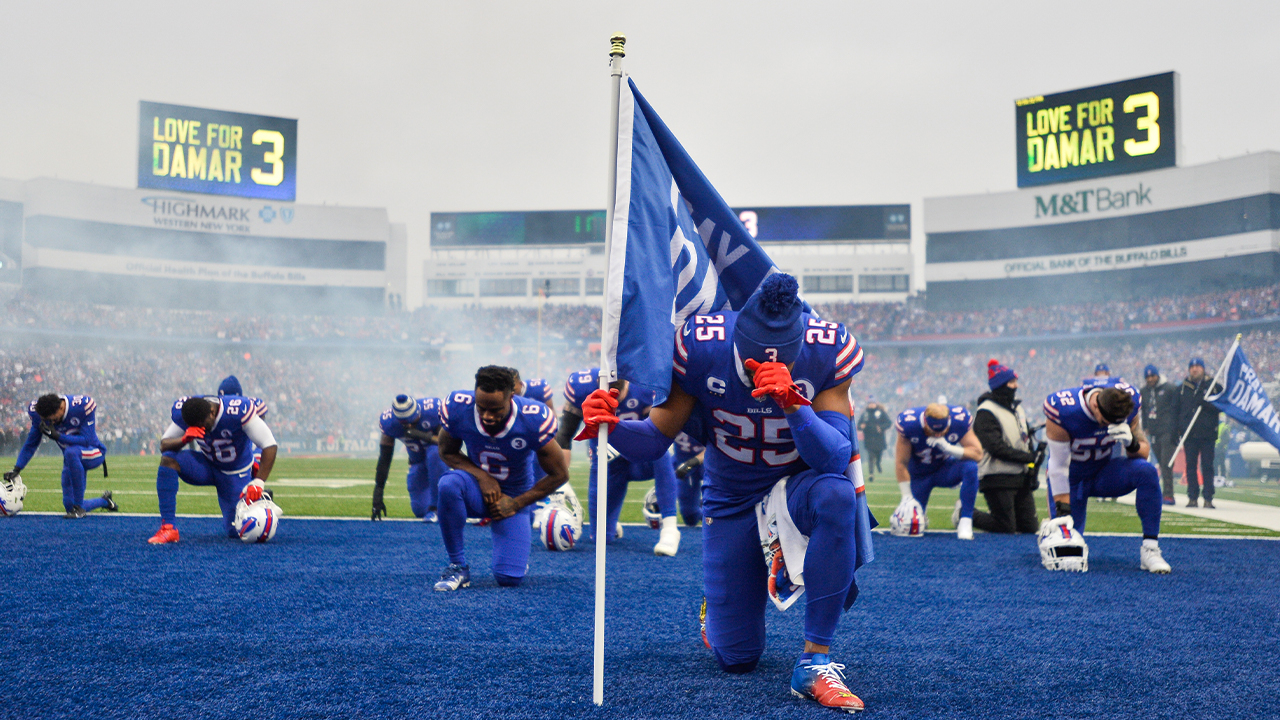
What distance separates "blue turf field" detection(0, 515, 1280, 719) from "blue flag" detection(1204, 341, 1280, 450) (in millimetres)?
3812

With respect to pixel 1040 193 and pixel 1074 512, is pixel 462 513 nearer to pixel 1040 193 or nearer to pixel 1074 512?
pixel 1074 512

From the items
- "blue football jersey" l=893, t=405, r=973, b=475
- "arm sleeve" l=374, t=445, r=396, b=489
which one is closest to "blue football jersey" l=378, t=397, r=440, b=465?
"arm sleeve" l=374, t=445, r=396, b=489

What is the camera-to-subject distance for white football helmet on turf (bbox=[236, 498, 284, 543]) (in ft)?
27.0

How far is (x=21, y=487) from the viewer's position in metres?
10.8

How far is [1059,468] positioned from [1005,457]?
2.40m

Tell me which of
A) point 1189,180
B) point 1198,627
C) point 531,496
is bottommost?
point 1198,627

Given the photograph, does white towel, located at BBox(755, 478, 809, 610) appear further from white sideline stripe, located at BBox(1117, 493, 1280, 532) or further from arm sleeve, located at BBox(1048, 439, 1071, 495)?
white sideline stripe, located at BBox(1117, 493, 1280, 532)

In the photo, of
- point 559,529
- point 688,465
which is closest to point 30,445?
point 559,529

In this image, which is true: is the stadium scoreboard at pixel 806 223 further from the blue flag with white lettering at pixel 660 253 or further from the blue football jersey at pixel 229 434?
the blue flag with white lettering at pixel 660 253

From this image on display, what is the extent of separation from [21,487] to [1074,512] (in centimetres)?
1116

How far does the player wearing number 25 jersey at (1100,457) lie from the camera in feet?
22.9

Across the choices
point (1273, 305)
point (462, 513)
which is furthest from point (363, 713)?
point (1273, 305)

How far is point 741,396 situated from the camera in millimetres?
3855

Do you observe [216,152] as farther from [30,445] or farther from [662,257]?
[662,257]
